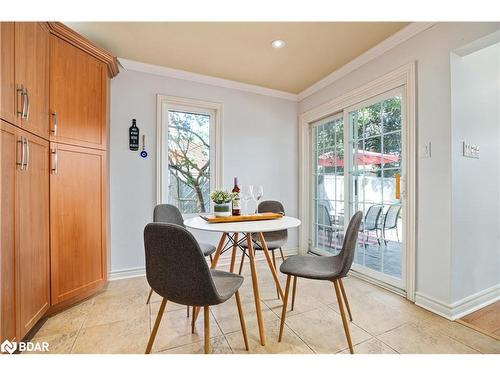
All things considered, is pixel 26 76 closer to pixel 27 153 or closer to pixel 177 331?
pixel 27 153

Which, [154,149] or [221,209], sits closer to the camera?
[221,209]

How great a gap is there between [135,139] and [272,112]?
1.84 meters

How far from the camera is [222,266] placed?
9.66ft

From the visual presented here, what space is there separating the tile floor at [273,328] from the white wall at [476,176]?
0.40 m

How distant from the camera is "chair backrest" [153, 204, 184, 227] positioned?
2.03 m

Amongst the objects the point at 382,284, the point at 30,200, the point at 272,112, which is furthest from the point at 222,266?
the point at 272,112

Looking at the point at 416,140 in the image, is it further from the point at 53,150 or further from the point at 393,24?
the point at 53,150

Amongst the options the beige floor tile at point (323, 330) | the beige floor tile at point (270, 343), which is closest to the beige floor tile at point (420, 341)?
the beige floor tile at point (323, 330)

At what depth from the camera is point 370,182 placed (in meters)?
2.49

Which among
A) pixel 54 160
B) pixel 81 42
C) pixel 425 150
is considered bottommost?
pixel 54 160

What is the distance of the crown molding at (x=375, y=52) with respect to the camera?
1.94 metres

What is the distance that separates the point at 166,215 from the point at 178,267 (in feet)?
3.65

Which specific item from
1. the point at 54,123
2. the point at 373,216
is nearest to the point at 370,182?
the point at 373,216
